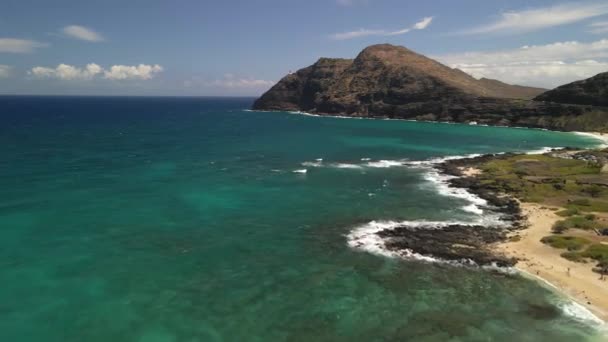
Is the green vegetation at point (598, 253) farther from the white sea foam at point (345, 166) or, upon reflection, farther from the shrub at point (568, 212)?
the white sea foam at point (345, 166)

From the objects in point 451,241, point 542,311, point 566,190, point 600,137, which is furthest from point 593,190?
point 600,137

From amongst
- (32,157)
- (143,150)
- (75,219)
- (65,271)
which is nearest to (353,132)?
(143,150)

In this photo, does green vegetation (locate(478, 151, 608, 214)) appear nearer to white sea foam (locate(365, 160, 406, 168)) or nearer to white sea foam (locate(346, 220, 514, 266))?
white sea foam (locate(346, 220, 514, 266))

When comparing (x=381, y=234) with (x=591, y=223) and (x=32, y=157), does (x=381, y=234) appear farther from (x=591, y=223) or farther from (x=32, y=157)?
(x=32, y=157)

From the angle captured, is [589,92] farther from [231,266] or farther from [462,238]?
[231,266]

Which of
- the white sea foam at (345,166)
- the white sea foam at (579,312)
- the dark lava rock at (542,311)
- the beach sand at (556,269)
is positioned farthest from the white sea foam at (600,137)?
the dark lava rock at (542,311)
